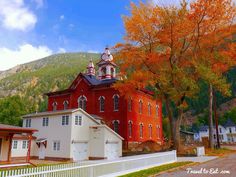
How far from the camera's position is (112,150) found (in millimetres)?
31688

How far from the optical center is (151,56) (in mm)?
29422

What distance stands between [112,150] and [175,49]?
15.3 meters

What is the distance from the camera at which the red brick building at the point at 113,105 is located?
38.4m

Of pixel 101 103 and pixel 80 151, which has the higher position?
A: pixel 101 103

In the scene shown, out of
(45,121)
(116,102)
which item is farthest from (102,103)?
(45,121)

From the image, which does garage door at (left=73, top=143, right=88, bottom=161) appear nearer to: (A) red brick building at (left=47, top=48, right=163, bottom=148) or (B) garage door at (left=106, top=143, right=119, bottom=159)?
(B) garage door at (left=106, top=143, right=119, bottom=159)

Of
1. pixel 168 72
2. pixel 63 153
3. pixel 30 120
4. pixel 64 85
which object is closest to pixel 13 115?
pixel 30 120

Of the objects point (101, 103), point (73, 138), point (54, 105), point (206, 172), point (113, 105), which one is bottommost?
point (206, 172)

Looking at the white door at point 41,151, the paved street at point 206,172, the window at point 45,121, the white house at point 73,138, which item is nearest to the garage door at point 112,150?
the white house at point 73,138

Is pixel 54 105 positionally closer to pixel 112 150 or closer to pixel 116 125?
pixel 116 125

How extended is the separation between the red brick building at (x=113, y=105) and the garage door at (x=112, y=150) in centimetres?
484

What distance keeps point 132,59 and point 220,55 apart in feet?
34.3

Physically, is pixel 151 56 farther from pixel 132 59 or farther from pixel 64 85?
pixel 64 85

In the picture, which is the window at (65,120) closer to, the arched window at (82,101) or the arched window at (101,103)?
the arched window at (101,103)
